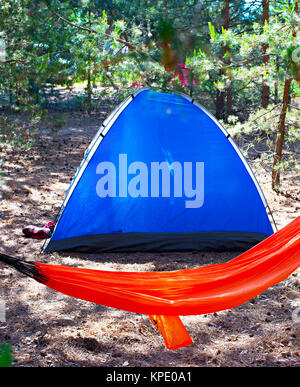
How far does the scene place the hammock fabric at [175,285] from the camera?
2238 mm

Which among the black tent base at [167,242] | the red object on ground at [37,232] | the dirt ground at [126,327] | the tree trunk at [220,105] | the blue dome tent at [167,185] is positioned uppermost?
the tree trunk at [220,105]

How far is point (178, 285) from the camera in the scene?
246cm

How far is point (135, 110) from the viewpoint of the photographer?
13.5 ft

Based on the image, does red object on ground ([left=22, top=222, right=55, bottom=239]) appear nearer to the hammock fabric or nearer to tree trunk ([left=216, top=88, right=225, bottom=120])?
the hammock fabric

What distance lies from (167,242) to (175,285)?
1.60 metres

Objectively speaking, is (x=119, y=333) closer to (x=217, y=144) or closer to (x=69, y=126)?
(x=217, y=144)

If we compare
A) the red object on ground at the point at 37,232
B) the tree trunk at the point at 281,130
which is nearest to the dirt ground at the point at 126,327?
the red object on ground at the point at 37,232

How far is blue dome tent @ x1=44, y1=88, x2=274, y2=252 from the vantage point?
4043mm

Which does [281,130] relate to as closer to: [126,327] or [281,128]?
[281,128]

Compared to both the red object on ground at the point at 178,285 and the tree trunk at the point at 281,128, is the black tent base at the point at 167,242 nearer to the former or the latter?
the red object on ground at the point at 178,285

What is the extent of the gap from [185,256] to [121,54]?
4.05 metres

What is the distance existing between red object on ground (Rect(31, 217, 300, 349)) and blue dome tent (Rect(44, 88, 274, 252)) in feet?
4.36

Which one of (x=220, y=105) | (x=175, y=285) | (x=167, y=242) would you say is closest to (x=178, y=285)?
(x=175, y=285)
